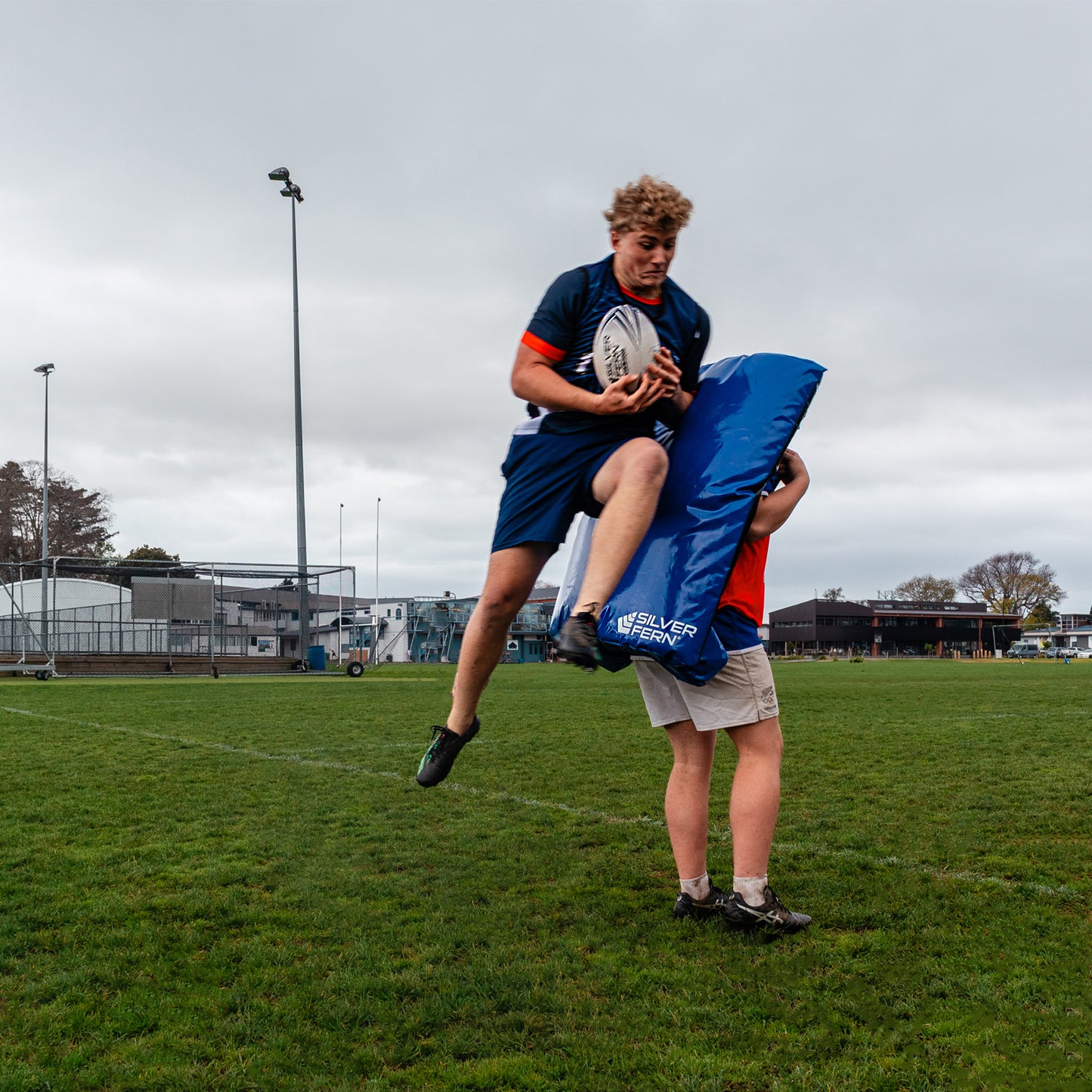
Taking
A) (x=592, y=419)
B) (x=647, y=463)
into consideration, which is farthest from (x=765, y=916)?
(x=592, y=419)

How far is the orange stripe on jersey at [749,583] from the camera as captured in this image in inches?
131

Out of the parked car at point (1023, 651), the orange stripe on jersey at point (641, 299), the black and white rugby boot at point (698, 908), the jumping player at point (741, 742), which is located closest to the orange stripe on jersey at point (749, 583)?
the jumping player at point (741, 742)

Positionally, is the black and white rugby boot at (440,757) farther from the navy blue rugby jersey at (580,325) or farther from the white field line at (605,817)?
the white field line at (605,817)

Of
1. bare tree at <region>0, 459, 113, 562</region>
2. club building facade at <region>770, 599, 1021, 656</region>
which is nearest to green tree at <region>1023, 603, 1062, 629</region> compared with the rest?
club building facade at <region>770, 599, 1021, 656</region>

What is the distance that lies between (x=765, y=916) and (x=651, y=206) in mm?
2232

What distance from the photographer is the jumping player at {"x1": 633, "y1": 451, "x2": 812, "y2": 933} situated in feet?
10.5

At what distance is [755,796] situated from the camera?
3250mm

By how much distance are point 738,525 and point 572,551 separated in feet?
2.35

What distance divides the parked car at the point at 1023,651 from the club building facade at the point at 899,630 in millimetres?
2052

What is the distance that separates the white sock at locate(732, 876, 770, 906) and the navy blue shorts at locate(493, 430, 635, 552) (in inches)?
49.5

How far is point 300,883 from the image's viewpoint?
3.78 meters

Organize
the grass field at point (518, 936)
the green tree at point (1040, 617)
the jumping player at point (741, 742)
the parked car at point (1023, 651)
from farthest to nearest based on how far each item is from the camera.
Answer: the green tree at point (1040, 617) < the parked car at point (1023, 651) < the jumping player at point (741, 742) < the grass field at point (518, 936)

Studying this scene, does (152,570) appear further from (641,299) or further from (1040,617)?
(1040,617)

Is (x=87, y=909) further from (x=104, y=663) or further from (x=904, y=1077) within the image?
(x=104, y=663)
